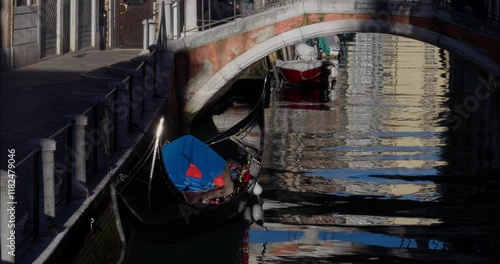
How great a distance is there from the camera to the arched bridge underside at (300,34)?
17.1 meters

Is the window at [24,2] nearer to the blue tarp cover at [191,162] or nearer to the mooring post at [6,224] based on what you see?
the blue tarp cover at [191,162]

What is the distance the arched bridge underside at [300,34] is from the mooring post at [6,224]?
1111 cm

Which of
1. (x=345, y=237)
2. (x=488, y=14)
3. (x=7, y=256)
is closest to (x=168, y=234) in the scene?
(x=345, y=237)

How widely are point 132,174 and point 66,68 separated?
24.3 ft

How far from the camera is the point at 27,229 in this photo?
6820 millimetres

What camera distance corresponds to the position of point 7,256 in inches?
234

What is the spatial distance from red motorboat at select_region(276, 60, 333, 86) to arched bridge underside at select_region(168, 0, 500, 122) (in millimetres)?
7628

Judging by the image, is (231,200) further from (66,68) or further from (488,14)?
(488,14)

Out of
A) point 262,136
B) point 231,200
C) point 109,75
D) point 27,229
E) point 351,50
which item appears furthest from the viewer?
point 351,50

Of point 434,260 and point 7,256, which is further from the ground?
point 7,256

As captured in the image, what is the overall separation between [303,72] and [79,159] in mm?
17304

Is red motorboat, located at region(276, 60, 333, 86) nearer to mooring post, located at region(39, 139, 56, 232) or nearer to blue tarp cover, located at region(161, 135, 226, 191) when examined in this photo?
blue tarp cover, located at region(161, 135, 226, 191)

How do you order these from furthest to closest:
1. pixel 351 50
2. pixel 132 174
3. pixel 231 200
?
pixel 351 50
pixel 231 200
pixel 132 174

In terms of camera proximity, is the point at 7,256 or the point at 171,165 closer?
the point at 7,256
